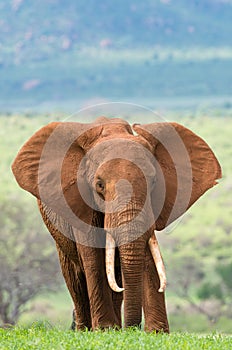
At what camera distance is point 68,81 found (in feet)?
393

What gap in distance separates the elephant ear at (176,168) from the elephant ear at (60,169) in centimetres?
58

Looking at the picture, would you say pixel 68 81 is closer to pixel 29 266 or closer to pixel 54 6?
pixel 54 6

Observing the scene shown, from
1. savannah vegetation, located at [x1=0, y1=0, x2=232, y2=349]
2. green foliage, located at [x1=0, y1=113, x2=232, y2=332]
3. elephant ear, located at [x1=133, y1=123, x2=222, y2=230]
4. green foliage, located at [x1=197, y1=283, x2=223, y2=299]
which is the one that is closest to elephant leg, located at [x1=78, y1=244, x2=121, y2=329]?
savannah vegetation, located at [x1=0, y1=0, x2=232, y2=349]

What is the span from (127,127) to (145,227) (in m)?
1.17

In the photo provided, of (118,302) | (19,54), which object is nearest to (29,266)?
(118,302)

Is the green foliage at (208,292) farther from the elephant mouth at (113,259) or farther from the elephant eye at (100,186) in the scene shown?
the elephant eye at (100,186)

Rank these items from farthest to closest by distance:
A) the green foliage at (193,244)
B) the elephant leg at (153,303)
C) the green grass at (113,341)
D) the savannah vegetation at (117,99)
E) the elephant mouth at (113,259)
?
1. the green foliage at (193,244)
2. the savannah vegetation at (117,99)
3. the elephant leg at (153,303)
4. the elephant mouth at (113,259)
5. the green grass at (113,341)

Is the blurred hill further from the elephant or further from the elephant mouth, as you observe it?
the elephant mouth

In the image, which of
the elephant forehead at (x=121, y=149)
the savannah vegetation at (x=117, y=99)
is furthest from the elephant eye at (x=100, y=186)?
the savannah vegetation at (x=117, y=99)

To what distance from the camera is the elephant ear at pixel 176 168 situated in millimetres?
11297

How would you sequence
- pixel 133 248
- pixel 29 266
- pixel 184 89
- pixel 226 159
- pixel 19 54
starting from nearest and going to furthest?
pixel 133 248
pixel 29 266
pixel 226 159
pixel 184 89
pixel 19 54

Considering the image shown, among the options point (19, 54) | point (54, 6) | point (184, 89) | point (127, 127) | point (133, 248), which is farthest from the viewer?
point (54, 6)

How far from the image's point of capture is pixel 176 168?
1166 cm

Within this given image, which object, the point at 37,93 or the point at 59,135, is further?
the point at 37,93
